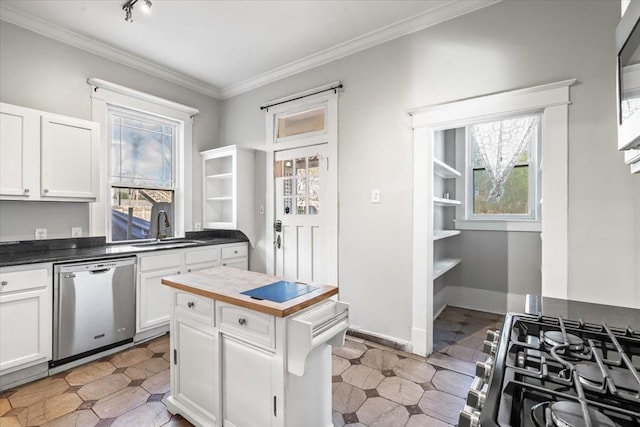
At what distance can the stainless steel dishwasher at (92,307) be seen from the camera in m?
2.40

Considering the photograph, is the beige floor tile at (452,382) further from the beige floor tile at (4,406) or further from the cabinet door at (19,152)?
the cabinet door at (19,152)

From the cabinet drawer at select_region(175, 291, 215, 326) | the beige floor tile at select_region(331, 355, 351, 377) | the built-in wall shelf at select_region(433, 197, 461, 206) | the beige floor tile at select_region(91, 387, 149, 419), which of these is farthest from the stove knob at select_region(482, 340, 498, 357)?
the beige floor tile at select_region(91, 387, 149, 419)

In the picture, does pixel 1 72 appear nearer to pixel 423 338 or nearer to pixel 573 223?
pixel 423 338

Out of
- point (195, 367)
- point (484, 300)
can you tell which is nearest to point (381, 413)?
point (195, 367)

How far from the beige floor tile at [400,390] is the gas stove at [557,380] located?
136 centimetres

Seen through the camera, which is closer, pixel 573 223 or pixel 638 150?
pixel 638 150

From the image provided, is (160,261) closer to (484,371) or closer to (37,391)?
(37,391)

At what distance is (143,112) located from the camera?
3.55 m

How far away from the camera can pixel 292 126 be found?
12.0 ft

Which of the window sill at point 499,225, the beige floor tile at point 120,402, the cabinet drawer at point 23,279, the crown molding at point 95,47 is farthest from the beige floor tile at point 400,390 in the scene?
the crown molding at point 95,47

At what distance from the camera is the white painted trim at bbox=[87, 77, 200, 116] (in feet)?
10.2

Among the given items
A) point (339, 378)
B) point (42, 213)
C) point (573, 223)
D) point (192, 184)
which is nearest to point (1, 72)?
point (42, 213)

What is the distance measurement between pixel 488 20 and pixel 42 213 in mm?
4250

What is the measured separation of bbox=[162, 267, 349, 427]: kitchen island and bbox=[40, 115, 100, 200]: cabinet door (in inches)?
67.6
